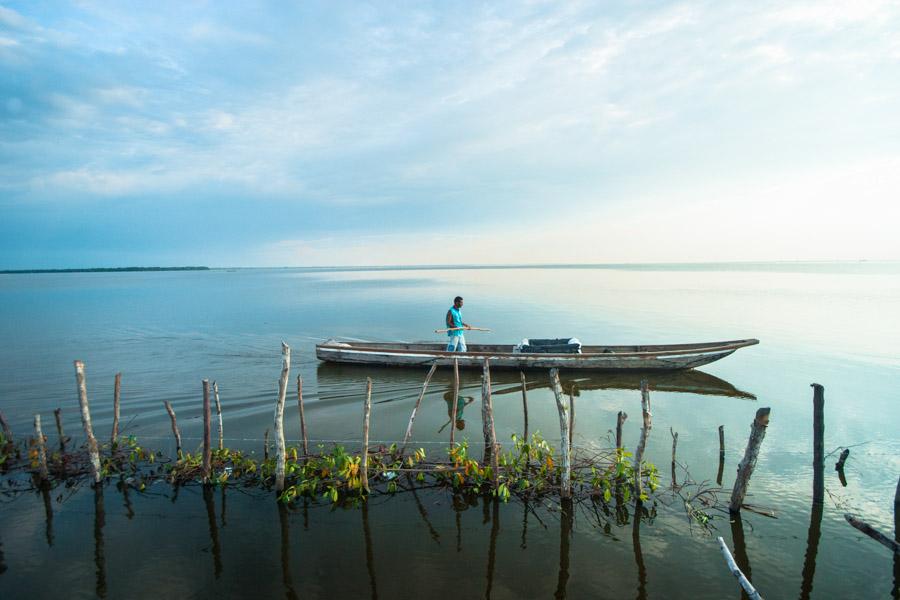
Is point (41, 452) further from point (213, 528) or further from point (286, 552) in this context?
point (286, 552)

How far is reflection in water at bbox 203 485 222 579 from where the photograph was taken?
5.61 metres

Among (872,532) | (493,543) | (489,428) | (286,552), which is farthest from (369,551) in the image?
(872,532)

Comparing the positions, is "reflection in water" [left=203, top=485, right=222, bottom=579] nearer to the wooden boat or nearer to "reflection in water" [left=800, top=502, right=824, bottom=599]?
"reflection in water" [left=800, top=502, right=824, bottom=599]

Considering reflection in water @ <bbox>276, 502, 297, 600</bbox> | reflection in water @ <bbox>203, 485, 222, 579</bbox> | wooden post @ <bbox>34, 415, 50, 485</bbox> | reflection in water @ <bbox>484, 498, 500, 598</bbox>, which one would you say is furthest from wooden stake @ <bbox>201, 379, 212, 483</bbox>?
reflection in water @ <bbox>484, 498, 500, 598</bbox>

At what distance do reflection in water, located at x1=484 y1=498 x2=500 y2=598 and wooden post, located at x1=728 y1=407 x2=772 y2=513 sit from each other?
Result: 3.40 metres

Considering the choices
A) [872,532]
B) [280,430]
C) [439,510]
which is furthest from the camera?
[439,510]

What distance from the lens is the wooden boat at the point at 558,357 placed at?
14.4 metres

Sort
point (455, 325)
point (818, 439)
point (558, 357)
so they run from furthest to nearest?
point (558, 357), point (455, 325), point (818, 439)

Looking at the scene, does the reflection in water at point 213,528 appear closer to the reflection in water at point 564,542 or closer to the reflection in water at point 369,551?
the reflection in water at point 369,551

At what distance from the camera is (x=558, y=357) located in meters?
14.5

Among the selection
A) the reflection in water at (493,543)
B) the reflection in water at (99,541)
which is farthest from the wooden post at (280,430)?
Answer: the reflection in water at (493,543)

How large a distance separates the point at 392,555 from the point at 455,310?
8783 mm

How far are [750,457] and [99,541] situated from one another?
879 cm

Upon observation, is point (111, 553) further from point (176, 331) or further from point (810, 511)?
point (176, 331)
